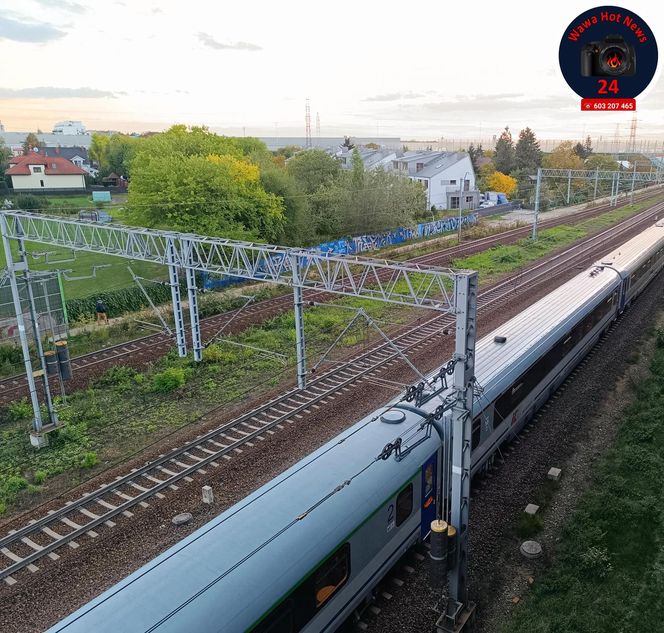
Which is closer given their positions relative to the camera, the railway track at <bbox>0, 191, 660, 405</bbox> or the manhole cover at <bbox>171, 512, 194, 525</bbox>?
the manhole cover at <bbox>171, 512, 194, 525</bbox>

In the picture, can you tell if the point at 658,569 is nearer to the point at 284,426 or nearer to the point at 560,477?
the point at 560,477

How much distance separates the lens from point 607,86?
10.0 m

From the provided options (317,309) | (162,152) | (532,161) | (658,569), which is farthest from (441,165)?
(658,569)

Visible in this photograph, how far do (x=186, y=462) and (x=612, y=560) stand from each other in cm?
1014

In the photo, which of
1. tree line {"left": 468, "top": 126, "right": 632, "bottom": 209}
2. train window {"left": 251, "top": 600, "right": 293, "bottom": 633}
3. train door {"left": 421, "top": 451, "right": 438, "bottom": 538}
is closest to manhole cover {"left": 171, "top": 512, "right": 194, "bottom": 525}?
train door {"left": 421, "top": 451, "right": 438, "bottom": 538}

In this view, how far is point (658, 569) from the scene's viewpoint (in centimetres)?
1036

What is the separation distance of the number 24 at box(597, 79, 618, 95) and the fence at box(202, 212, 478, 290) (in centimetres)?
2439

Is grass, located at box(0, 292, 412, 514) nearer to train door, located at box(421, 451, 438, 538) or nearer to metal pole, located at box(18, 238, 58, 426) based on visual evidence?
metal pole, located at box(18, 238, 58, 426)

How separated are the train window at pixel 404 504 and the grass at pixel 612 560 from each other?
8.10ft

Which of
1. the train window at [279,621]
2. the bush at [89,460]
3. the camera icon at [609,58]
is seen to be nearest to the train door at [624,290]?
the camera icon at [609,58]

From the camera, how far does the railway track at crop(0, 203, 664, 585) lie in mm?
11828

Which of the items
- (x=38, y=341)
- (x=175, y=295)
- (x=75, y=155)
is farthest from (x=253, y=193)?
(x=75, y=155)

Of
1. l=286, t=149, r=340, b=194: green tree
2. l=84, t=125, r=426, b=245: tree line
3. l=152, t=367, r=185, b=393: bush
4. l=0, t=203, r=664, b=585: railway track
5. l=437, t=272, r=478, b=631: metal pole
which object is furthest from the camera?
l=286, t=149, r=340, b=194: green tree

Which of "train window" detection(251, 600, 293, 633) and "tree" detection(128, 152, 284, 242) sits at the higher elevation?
"tree" detection(128, 152, 284, 242)
